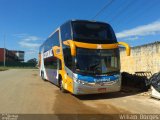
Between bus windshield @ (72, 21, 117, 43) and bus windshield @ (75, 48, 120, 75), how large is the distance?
560 mm

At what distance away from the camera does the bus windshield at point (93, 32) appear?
12.2 meters

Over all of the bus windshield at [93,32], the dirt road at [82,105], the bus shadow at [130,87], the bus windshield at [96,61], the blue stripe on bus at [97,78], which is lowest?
the dirt road at [82,105]

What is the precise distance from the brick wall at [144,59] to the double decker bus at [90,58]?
3772 millimetres

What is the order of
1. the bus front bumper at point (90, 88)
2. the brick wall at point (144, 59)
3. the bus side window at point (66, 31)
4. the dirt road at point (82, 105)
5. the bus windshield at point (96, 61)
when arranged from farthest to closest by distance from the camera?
the brick wall at point (144, 59), the bus side window at point (66, 31), the bus windshield at point (96, 61), the bus front bumper at point (90, 88), the dirt road at point (82, 105)

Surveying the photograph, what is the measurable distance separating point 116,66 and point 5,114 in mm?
5829

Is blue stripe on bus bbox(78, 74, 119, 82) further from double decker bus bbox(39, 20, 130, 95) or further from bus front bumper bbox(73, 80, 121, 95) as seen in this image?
bus front bumper bbox(73, 80, 121, 95)

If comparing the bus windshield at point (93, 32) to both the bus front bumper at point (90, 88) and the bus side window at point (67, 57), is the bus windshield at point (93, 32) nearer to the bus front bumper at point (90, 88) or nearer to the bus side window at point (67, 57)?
the bus side window at point (67, 57)

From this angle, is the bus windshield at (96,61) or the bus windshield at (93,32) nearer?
the bus windshield at (96,61)

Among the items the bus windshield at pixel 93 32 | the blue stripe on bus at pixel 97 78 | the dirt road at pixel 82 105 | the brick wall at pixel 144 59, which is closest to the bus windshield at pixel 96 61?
the blue stripe on bus at pixel 97 78

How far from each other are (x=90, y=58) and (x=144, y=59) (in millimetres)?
6693

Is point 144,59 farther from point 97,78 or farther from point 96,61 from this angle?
point 97,78

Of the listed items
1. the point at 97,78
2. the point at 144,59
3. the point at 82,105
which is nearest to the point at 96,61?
the point at 97,78

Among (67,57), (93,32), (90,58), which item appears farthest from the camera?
(67,57)

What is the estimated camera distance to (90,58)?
11.9 metres
